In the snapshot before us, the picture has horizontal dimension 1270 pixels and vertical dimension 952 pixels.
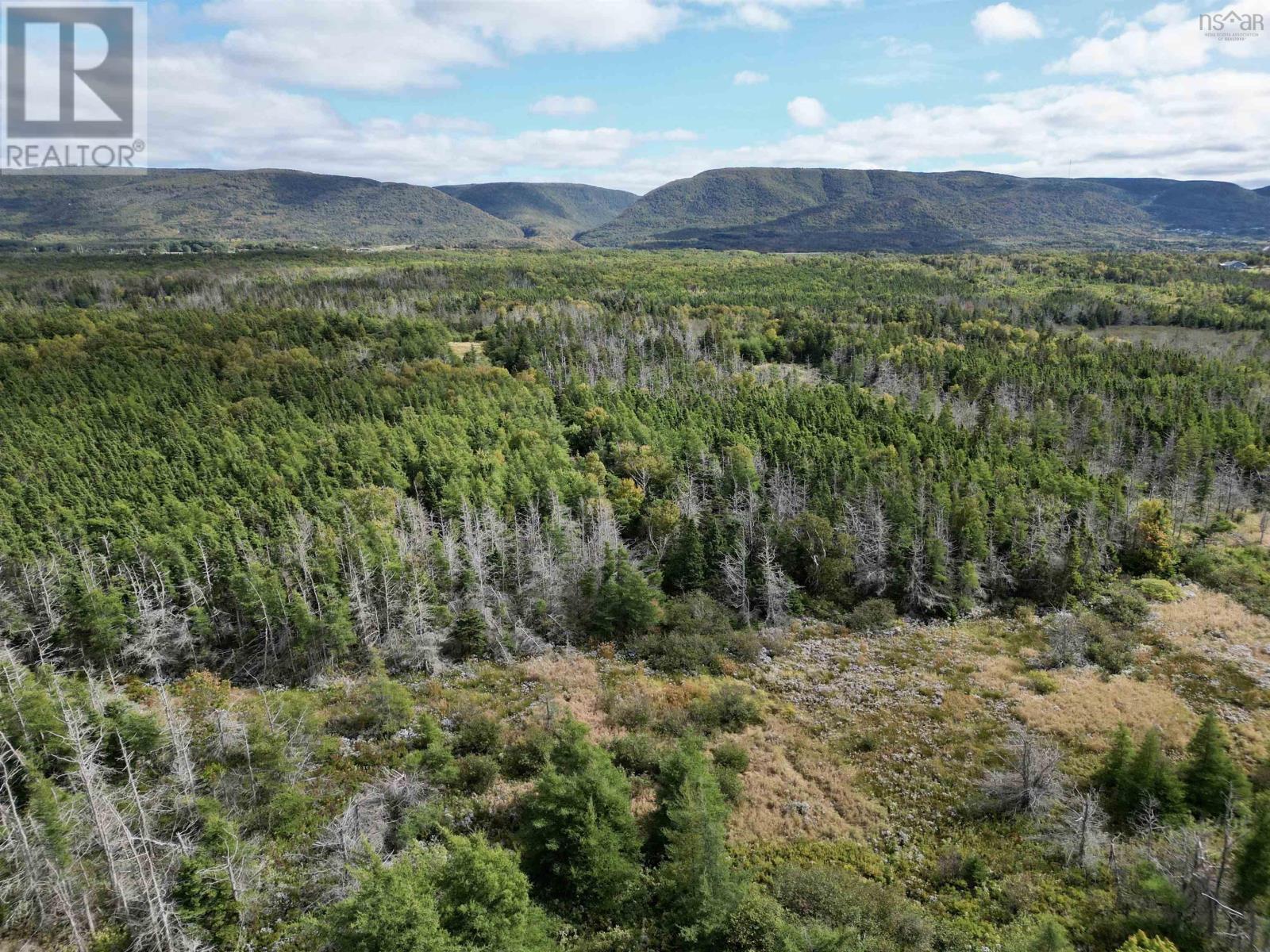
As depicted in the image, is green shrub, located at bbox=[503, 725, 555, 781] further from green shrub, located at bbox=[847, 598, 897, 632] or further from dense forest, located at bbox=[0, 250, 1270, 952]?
green shrub, located at bbox=[847, 598, 897, 632]

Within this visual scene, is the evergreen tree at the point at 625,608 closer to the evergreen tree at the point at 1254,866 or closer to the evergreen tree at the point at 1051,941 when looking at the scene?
the evergreen tree at the point at 1051,941

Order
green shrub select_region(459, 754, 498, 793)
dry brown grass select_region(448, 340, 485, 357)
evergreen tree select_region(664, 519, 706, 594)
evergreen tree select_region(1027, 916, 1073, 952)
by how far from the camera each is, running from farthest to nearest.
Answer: dry brown grass select_region(448, 340, 485, 357)
evergreen tree select_region(664, 519, 706, 594)
green shrub select_region(459, 754, 498, 793)
evergreen tree select_region(1027, 916, 1073, 952)

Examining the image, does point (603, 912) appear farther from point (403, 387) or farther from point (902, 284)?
point (902, 284)

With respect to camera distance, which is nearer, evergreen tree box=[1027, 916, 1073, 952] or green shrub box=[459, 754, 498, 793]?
evergreen tree box=[1027, 916, 1073, 952]

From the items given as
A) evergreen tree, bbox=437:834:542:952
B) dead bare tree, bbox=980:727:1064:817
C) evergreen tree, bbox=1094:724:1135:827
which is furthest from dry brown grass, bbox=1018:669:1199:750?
evergreen tree, bbox=437:834:542:952

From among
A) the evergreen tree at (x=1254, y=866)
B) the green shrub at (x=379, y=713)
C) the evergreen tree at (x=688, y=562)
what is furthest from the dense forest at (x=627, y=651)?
the evergreen tree at (x=688, y=562)

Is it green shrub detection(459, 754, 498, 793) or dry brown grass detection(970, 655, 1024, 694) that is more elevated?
dry brown grass detection(970, 655, 1024, 694)

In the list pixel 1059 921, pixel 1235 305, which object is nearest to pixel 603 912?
pixel 1059 921

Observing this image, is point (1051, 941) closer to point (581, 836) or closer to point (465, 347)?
point (581, 836)
